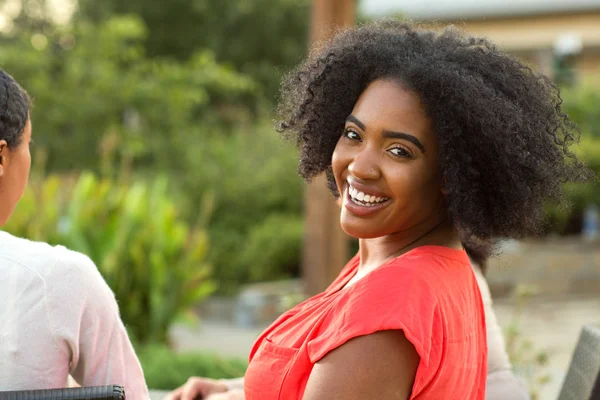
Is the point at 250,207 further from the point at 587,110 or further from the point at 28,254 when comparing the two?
the point at 28,254

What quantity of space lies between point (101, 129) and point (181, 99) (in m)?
Result: 1.05

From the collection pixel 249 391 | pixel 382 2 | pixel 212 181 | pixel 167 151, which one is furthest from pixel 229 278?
pixel 382 2

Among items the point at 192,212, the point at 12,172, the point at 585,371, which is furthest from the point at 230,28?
the point at 12,172

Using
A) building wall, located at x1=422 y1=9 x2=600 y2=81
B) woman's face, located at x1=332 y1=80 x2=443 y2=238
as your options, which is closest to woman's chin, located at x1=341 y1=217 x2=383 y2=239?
woman's face, located at x1=332 y1=80 x2=443 y2=238

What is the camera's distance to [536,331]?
832cm

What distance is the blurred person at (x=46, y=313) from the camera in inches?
67.7

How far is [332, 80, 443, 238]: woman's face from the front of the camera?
5.76ft

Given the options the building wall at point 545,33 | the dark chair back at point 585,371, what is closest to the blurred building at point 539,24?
the building wall at point 545,33

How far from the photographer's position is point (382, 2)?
17.7 m

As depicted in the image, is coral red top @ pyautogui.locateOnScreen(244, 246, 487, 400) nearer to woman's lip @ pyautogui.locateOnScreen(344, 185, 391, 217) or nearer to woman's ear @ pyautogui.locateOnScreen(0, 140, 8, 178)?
woman's lip @ pyautogui.locateOnScreen(344, 185, 391, 217)

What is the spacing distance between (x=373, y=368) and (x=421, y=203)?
0.41 m

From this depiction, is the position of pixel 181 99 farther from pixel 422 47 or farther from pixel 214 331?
pixel 422 47

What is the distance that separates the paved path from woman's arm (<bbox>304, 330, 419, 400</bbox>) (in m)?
5.11

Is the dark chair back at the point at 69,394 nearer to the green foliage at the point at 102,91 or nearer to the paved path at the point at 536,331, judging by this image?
the paved path at the point at 536,331
